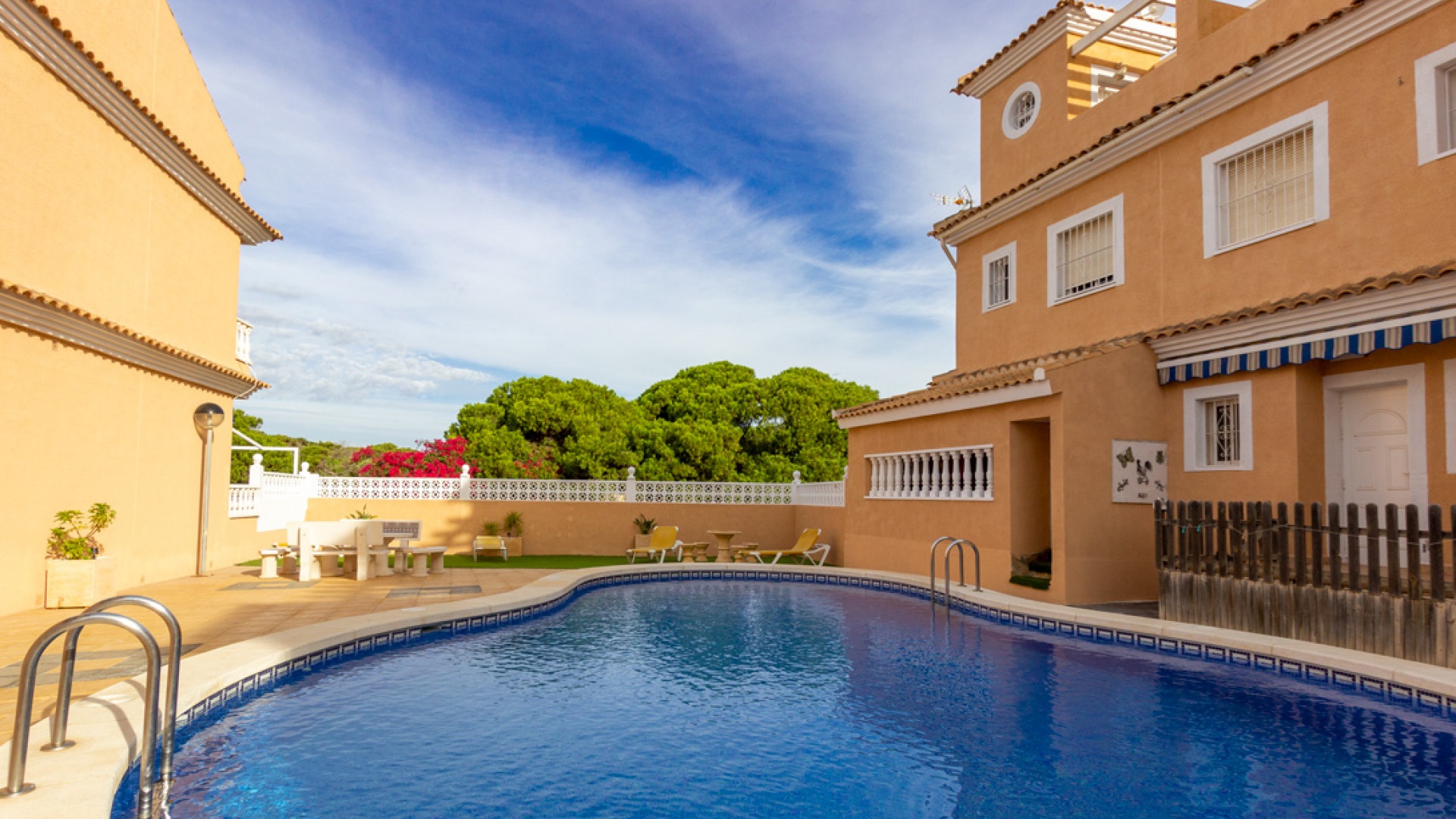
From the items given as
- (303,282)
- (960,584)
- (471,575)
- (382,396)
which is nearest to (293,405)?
(382,396)

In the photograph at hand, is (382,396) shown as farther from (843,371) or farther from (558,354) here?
(843,371)

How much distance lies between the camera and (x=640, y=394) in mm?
41562

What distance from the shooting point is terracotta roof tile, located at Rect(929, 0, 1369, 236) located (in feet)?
31.1

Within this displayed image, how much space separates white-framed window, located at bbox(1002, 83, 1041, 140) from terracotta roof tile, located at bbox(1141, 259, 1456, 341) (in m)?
5.97

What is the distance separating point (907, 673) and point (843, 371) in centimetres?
3041

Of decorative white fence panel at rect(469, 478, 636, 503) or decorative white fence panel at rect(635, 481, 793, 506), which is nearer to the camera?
decorative white fence panel at rect(469, 478, 636, 503)

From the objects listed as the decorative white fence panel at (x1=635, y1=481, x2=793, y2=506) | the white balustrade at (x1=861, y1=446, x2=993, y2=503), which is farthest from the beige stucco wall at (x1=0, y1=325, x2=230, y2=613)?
the white balustrade at (x1=861, y1=446, x2=993, y2=503)

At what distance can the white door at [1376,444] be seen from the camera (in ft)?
28.7

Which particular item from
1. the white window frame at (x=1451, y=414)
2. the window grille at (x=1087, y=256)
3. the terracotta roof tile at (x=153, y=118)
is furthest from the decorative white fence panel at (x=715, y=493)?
the white window frame at (x=1451, y=414)

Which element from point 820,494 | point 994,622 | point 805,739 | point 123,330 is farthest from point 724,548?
point 805,739

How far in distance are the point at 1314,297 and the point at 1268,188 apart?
7.65ft

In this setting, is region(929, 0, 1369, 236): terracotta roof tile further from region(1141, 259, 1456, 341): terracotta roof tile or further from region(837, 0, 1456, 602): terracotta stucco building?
region(1141, 259, 1456, 341): terracotta roof tile

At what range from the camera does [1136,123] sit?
39.0 ft

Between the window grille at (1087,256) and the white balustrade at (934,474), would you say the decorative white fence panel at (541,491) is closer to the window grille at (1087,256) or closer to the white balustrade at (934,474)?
the white balustrade at (934,474)
